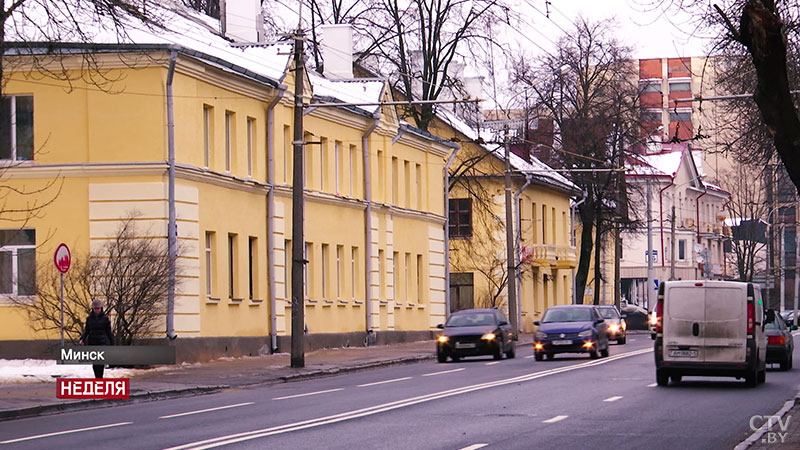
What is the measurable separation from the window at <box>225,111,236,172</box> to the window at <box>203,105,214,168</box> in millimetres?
1102

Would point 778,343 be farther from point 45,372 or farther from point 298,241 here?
point 45,372

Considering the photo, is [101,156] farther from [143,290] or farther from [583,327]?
[583,327]

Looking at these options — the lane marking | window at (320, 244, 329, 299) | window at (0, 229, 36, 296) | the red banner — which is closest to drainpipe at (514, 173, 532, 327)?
window at (320, 244, 329, 299)

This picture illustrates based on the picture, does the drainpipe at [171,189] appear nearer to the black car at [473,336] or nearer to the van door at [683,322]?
the black car at [473,336]

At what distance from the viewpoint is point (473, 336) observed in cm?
3941

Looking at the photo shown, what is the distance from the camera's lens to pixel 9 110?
113ft

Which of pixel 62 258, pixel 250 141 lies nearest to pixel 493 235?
pixel 250 141

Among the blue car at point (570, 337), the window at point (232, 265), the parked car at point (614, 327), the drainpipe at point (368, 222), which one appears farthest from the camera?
the parked car at point (614, 327)

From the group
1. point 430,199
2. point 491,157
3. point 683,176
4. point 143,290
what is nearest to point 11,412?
point 143,290

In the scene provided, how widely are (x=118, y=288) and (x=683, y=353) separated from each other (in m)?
12.9

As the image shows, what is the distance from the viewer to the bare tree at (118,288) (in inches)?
1261

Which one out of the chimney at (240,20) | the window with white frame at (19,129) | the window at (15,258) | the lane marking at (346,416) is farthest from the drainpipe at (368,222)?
the lane marking at (346,416)

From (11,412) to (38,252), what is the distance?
539 inches

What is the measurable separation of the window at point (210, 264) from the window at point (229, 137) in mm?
2236
